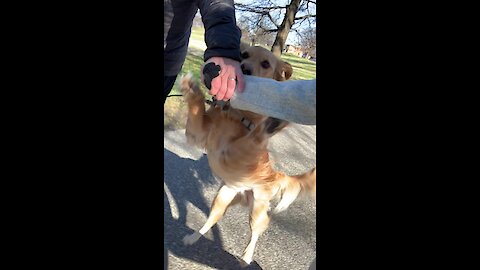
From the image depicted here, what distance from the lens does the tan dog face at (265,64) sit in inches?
76.3

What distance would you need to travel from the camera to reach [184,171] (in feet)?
9.28

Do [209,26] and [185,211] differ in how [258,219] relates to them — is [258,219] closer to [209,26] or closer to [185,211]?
[185,211]

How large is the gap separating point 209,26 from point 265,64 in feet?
2.89

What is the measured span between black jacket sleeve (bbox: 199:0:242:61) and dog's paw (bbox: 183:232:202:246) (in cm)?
132

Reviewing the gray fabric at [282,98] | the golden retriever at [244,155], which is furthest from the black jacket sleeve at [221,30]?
the golden retriever at [244,155]

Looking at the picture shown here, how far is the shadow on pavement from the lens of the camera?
203 centimetres

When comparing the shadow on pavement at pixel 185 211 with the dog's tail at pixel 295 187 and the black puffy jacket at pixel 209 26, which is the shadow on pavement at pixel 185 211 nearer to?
the dog's tail at pixel 295 187

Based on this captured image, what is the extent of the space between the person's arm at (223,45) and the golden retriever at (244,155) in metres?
0.62

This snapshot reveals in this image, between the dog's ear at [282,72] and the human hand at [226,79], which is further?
the dog's ear at [282,72]

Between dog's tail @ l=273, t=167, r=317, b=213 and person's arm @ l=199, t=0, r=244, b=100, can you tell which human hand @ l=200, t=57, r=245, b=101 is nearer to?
person's arm @ l=199, t=0, r=244, b=100
